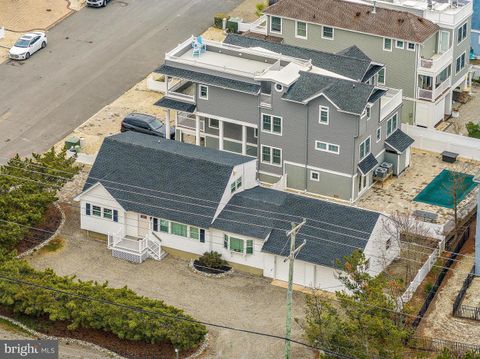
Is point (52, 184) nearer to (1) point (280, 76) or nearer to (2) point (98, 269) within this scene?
(2) point (98, 269)

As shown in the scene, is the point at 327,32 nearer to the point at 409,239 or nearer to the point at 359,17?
the point at 359,17

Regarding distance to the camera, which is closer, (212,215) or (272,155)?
(212,215)

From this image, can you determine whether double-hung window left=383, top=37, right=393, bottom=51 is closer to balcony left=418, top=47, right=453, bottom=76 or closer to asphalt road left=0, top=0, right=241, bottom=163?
balcony left=418, top=47, right=453, bottom=76

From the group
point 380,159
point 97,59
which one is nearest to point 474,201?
point 380,159

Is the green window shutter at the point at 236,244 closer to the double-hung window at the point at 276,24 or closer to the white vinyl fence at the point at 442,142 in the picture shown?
the white vinyl fence at the point at 442,142

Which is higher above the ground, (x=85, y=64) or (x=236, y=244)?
(x=85, y=64)

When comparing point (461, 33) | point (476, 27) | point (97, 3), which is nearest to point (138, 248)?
point (461, 33)
